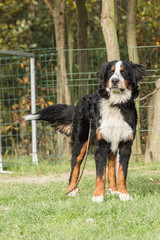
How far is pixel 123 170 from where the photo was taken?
4.70 m

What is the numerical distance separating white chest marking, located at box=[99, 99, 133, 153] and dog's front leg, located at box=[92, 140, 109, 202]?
0.10m

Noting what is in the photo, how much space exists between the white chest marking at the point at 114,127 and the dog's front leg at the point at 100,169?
0.34 feet

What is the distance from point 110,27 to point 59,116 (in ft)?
8.69

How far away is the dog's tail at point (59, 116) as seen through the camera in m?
5.78

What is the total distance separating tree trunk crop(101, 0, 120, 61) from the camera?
7504mm

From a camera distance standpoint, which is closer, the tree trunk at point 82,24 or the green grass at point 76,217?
the green grass at point 76,217

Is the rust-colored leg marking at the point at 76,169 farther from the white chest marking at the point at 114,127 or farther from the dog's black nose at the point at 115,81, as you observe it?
the dog's black nose at the point at 115,81

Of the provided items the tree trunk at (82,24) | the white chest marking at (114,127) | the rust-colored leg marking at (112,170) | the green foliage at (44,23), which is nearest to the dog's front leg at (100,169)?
the white chest marking at (114,127)

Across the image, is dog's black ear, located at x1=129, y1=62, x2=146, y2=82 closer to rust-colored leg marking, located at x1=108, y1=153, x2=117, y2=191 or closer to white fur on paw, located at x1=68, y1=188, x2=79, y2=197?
rust-colored leg marking, located at x1=108, y1=153, x2=117, y2=191

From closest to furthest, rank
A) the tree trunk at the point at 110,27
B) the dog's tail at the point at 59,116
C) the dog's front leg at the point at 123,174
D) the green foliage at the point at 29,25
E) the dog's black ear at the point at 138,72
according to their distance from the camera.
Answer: the dog's front leg at the point at 123,174, the dog's black ear at the point at 138,72, the dog's tail at the point at 59,116, the tree trunk at the point at 110,27, the green foliage at the point at 29,25

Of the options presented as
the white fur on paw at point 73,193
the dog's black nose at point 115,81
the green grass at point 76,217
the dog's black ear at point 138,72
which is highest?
the dog's black ear at point 138,72

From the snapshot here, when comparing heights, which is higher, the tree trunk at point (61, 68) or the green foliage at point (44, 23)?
the green foliage at point (44, 23)

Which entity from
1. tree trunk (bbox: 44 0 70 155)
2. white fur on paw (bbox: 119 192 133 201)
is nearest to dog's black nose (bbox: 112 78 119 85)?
white fur on paw (bbox: 119 192 133 201)

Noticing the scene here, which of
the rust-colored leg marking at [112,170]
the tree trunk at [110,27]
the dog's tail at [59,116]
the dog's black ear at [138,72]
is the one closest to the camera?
the dog's black ear at [138,72]
